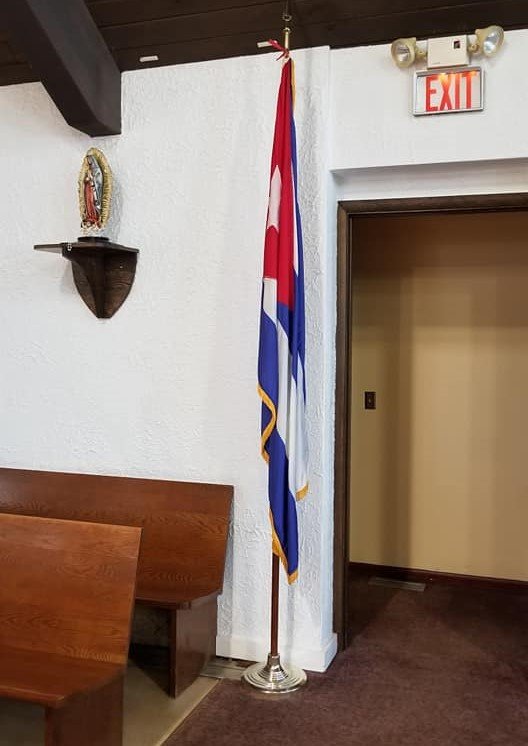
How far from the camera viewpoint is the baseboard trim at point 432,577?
13.7 ft

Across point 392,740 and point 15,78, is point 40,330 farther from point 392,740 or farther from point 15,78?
point 392,740

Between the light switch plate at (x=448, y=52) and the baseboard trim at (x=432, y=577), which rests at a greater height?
the light switch plate at (x=448, y=52)

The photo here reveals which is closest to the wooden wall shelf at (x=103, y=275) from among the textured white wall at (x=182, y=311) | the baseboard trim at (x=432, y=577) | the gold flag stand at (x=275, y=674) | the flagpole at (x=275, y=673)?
the textured white wall at (x=182, y=311)

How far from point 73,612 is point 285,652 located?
1027 mm

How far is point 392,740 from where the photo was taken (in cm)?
262

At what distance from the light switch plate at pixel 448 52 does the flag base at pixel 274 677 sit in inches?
86.9

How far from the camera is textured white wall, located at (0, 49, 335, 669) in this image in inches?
125

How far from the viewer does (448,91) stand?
2973 millimetres

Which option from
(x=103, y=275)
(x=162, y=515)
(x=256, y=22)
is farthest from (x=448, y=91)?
(x=162, y=515)

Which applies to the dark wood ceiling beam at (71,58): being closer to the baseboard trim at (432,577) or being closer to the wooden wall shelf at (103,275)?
the wooden wall shelf at (103,275)

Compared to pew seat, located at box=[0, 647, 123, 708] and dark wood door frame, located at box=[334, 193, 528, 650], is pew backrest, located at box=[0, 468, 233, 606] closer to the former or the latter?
dark wood door frame, located at box=[334, 193, 528, 650]

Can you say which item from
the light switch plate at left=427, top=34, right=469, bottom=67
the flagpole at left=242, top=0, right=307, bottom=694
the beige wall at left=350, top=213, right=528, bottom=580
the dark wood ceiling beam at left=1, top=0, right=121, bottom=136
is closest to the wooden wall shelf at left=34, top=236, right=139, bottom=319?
the dark wood ceiling beam at left=1, top=0, right=121, bottom=136

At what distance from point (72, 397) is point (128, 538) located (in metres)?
1.12

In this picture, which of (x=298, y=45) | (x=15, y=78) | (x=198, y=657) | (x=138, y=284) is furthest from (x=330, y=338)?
(x=15, y=78)
